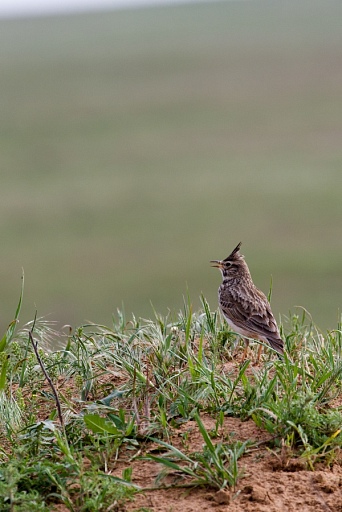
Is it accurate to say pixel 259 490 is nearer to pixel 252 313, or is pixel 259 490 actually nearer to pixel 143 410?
pixel 143 410

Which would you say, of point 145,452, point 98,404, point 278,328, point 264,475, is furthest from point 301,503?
point 278,328

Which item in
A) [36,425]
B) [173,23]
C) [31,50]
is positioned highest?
[173,23]

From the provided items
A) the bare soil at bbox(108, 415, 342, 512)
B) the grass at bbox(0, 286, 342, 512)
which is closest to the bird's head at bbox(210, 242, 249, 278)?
the grass at bbox(0, 286, 342, 512)

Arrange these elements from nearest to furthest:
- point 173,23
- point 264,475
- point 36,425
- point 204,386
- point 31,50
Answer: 1. point 264,475
2. point 36,425
3. point 204,386
4. point 31,50
5. point 173,23

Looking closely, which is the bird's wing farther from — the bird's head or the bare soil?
the bare soil

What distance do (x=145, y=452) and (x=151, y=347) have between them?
1.12 metres

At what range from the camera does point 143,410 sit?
5160 millimetres

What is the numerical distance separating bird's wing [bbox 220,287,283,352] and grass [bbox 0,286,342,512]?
0.21 metres

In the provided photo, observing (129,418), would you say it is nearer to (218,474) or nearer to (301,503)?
(218,474)

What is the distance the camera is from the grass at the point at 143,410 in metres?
4.50

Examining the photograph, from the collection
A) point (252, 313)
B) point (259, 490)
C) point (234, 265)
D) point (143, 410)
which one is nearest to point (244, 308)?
point (252, 313)

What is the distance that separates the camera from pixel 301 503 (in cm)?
443

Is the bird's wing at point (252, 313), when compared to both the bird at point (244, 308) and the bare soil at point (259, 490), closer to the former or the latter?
the bird at point (244, 308)

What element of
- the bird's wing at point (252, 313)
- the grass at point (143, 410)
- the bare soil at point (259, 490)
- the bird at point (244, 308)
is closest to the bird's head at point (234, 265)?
the bird at point (244, 308)
